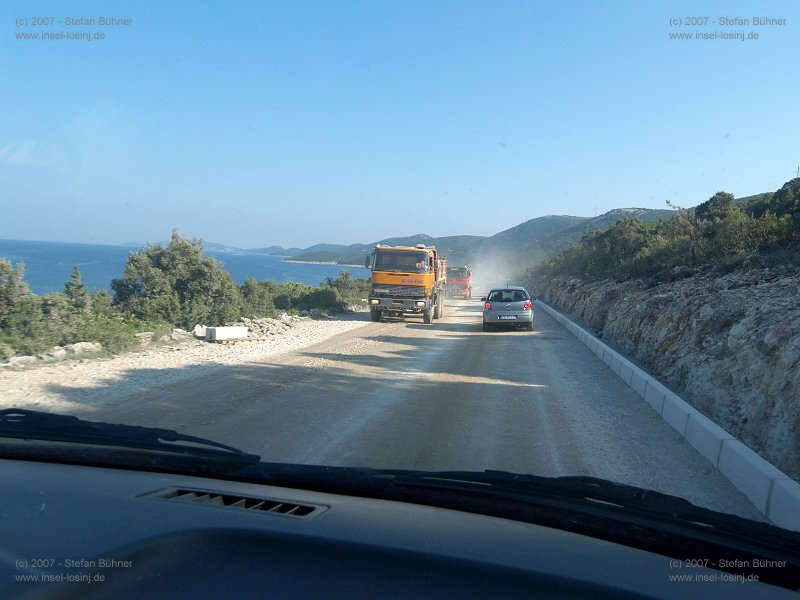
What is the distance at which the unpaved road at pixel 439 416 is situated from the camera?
5.64 m

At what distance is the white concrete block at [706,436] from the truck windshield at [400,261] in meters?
16.0

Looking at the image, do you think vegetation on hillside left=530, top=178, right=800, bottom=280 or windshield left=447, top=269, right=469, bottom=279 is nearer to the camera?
vegetation on hillside left=530, top=178, right=800, bottom=280

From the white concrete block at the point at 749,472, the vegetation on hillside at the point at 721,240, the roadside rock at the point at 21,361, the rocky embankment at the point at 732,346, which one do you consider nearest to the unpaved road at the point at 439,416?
the white concrete block at the point at 749,472

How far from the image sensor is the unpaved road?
5645 mm

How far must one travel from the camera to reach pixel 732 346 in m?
8.25

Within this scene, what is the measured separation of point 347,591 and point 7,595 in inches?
37.3

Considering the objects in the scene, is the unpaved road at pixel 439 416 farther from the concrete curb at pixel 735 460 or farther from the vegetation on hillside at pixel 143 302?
the vegetation on hillside at pixel 143 302

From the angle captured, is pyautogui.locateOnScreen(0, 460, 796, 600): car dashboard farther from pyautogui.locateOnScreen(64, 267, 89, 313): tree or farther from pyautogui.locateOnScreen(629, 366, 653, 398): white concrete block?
pyautogui.locateOnScreen(64, 267, 89, 313): tree

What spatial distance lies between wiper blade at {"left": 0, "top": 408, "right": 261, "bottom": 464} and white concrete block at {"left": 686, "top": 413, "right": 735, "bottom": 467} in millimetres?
4522

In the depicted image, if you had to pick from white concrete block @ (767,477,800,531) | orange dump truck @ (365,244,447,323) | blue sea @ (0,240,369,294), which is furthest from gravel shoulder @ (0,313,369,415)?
white concrete block @ (767,477,800,531)

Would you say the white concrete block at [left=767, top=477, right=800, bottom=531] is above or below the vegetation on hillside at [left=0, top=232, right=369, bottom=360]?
below

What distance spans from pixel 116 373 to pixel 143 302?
30.9ft

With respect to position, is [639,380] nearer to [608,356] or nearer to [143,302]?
[608,356]

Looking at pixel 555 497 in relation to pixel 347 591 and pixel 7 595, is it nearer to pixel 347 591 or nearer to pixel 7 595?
pixel 347 591
